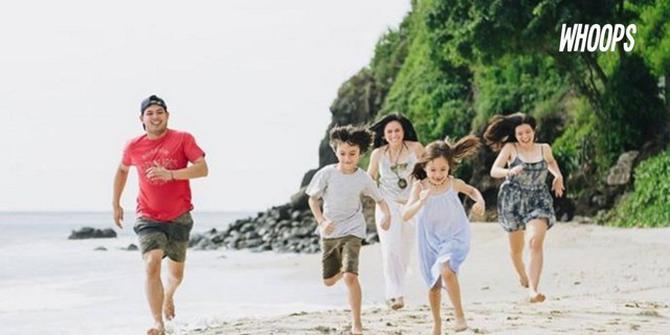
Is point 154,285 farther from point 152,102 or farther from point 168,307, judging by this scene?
point 152,102

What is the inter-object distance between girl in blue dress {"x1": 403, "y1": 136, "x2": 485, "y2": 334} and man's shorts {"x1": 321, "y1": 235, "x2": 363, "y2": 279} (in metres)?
0.52

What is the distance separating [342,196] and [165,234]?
1499 millimetres

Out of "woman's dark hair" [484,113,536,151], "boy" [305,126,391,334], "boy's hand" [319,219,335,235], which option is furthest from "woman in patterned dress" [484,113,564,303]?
"boy's hand" [319,219,335,235]

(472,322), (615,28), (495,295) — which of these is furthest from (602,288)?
(615,28)

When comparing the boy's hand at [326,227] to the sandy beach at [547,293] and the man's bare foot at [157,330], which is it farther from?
the man's bare foot at [157,330]

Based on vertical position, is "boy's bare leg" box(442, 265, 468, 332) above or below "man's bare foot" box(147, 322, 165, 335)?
above

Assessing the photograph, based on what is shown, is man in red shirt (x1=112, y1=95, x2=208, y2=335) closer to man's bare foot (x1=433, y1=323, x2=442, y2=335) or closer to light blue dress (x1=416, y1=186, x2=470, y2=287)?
light blue dress (x1=416, y1=186, x2=470, y2=287)

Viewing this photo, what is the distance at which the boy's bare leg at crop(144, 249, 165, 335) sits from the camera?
27.8ft

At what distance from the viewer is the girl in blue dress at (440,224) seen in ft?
25.5

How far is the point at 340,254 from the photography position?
8.31m

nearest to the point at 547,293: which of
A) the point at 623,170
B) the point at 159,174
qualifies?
the point at 159,174

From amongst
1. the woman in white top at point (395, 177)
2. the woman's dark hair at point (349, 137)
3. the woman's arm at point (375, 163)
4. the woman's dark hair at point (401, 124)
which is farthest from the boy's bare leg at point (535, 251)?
the woman's dark hair at point (349, 137)

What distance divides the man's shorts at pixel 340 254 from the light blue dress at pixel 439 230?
550 mm

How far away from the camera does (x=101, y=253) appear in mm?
34469
